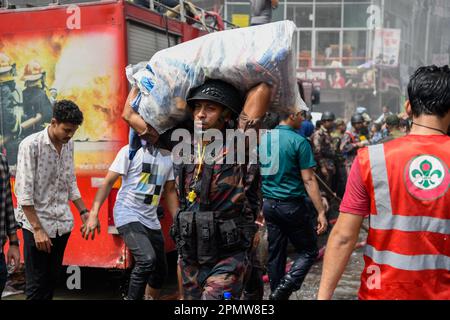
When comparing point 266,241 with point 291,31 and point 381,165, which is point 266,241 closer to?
point 291,31

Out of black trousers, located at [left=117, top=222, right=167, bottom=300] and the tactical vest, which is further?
black trousers, located at [left=117, top=222, right=167, bottom=300]

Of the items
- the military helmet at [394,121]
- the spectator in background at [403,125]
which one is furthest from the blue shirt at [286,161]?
the spectator in background at [403,125]

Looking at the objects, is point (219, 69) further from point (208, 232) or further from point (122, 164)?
point (122, 164)

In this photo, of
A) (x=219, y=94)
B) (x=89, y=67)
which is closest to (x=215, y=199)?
(x=219, y=94)

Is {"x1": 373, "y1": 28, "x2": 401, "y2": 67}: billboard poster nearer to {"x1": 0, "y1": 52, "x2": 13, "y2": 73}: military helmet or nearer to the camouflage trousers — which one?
{"x1": 0, "y1": 52, "x2": 13, "y2": 73}: military helmet

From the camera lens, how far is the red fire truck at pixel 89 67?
5.29 meters

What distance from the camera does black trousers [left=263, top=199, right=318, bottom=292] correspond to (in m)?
5.29

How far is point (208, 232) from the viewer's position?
3.17m

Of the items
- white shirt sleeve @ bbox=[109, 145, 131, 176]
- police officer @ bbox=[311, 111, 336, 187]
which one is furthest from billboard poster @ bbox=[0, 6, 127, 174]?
police officer @ bbox=[311, 111, 336, 187]

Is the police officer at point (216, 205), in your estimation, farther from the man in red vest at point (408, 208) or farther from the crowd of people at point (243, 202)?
the man in red vest at point (408, 208)

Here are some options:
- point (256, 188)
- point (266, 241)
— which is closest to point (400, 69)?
point (266, 241)

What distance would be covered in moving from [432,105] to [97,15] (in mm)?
3747

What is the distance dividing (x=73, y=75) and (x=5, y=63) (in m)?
0.81

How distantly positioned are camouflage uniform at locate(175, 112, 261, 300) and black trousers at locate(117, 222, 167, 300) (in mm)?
1468
